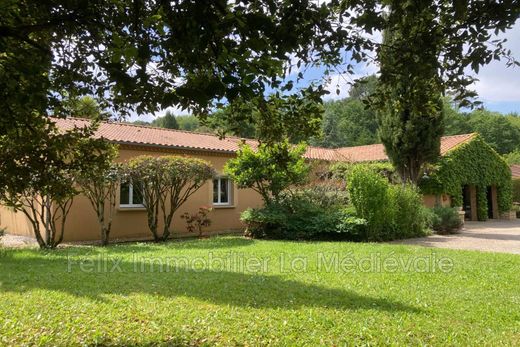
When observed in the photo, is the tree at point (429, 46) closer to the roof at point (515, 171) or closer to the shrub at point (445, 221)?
the shrub at point (445, 221)

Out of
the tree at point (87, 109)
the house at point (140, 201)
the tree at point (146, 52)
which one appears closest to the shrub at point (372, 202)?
the house at point (140, 201)

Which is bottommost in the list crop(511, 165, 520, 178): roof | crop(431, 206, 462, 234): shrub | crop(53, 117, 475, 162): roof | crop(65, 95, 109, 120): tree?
crop(431, 206, 462, 234): shrub

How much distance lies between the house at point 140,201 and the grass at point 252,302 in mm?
4547

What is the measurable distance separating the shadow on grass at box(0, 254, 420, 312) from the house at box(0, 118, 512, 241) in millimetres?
5812

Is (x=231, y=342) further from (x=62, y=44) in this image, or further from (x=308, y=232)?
(x=308, y=232)

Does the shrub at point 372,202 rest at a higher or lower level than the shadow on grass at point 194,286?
higher

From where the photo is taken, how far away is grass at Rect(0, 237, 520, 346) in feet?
14.6

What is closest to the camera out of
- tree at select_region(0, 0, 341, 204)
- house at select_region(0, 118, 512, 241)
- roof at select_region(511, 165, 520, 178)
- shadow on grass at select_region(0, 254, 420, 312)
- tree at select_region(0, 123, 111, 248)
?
tree at select_region(0, 0, 341, 204)

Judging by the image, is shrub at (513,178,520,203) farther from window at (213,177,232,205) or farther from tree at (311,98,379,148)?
window at (213,177,232,205)

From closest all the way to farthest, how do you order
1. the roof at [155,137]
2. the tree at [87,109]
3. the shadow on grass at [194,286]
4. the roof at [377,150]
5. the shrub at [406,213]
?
1. the tree at [87,109]
2. the shadow on grass at [194,286]
3. the shrub at [406,213]
4. the roof at [155,137]
5. the roof at [377,150]

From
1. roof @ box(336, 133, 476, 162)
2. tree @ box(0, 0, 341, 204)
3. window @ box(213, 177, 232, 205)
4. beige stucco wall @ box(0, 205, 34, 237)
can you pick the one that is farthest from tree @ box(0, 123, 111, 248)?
roof @ box(336, 133, 476, 162)

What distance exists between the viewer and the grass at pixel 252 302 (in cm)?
445

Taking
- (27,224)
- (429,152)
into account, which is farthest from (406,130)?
(27,224)

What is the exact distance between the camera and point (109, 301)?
220 inches
